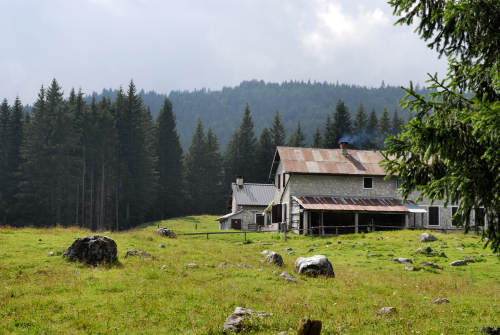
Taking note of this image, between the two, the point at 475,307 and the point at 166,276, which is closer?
the point at 475,307

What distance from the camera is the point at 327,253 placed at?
22797 millimetres

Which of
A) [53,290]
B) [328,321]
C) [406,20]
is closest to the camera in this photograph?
[328,321]

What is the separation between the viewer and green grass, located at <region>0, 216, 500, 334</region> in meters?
8.91

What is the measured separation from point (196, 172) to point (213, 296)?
7267 centimetres

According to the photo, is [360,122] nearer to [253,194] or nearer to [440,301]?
[253,194]

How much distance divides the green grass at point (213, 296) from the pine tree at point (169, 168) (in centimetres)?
5525

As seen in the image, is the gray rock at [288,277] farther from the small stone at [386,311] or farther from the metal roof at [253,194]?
the metal roof at [253,194]

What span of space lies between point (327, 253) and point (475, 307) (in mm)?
12041

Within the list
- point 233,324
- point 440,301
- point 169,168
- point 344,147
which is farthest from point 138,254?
point 169,168

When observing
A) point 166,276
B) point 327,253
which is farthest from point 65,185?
point 166,276

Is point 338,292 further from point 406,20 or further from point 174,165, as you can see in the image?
point 174,165

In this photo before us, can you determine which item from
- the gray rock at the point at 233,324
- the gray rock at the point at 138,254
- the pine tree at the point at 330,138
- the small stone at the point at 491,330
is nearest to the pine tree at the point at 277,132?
the pine tree at the point at 330,138

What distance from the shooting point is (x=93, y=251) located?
593 inches

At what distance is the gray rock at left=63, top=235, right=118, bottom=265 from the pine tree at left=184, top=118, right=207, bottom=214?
6136 centimetres
